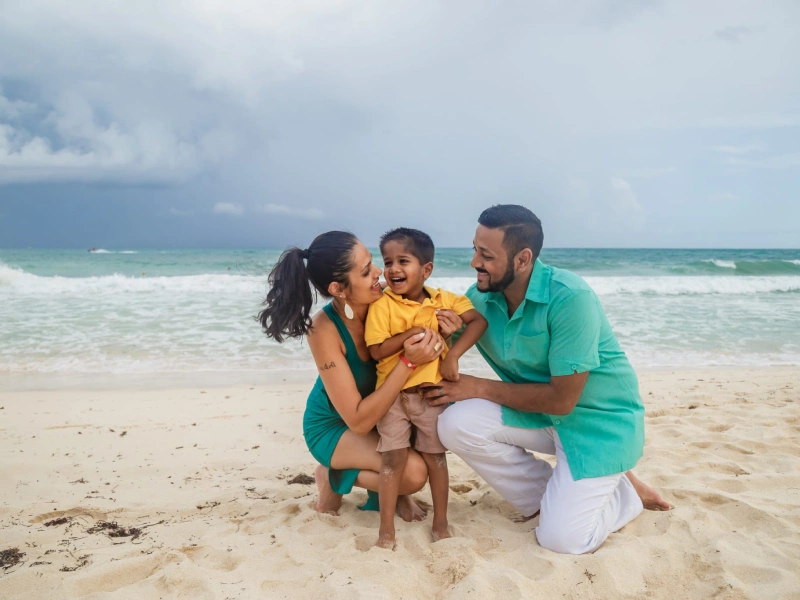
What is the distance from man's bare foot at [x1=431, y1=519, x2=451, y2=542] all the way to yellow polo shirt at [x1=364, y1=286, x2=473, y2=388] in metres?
0.74

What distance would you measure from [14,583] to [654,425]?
14.9 ft

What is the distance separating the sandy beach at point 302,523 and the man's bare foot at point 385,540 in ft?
0.24

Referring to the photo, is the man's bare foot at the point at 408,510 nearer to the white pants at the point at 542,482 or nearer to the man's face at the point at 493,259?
the white pants at the point at 542,482

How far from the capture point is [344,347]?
10.7ft

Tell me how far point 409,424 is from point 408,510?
1.81 ft

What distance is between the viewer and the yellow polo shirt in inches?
124

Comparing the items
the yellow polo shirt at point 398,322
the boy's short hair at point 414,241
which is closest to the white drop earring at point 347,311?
the yellow polo shirt at point 398,322

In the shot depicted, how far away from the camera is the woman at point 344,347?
308 centimetres

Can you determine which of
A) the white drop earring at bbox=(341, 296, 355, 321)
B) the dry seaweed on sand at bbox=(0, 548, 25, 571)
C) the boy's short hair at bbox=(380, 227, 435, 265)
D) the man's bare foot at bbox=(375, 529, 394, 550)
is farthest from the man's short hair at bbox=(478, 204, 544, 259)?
the dry seaweed on sand at bbox=(0, 548, 25, 571)

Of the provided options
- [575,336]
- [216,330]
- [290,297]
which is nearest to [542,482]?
[575,336]

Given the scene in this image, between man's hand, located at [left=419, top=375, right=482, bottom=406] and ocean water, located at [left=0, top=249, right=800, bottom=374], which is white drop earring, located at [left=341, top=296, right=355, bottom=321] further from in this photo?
ocean water, located at [left=0, top=249, right=800, bottom=374]

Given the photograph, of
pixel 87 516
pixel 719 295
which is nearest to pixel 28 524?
pixel 87 516

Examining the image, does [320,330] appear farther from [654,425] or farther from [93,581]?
[654,425]

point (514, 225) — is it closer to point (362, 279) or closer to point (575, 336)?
point (575, 336)
